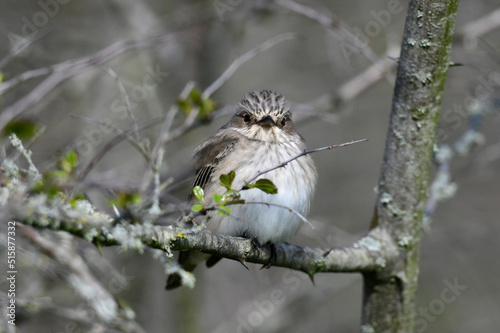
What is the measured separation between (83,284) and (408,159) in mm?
2246

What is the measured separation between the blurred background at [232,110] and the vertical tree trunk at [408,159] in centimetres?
47

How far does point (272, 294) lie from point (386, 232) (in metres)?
2.83

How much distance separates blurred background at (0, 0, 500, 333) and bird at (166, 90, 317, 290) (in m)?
0.24

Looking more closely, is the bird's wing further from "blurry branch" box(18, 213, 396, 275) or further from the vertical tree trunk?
the vertical tree trunk

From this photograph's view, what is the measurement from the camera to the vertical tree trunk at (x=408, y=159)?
143 inches

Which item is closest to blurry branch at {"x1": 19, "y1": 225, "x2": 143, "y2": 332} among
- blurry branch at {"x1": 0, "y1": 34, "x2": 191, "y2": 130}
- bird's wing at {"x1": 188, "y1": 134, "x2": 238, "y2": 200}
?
blurry branch at {"x1": 0, "y1": 34, "x2": 191, "y2": 130}

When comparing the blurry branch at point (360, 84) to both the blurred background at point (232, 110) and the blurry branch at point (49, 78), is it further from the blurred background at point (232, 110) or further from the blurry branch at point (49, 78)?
the blurry branch at point (49, 78)

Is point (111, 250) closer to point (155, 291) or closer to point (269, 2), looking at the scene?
point (155, 291)

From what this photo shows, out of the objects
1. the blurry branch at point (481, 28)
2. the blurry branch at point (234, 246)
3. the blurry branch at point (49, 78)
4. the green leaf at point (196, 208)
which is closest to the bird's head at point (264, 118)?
the blurry branch at point (234, 246)

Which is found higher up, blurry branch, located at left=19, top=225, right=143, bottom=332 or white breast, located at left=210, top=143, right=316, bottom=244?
white breast, located at left=210, top=143, right=316, bottom=244

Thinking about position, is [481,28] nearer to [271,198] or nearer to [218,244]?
[271,198]

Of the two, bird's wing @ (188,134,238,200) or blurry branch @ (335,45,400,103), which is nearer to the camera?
bird's wing @ (188,134,238,200)

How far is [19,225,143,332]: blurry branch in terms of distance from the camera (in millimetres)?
3787

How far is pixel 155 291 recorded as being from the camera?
7.47 meters
